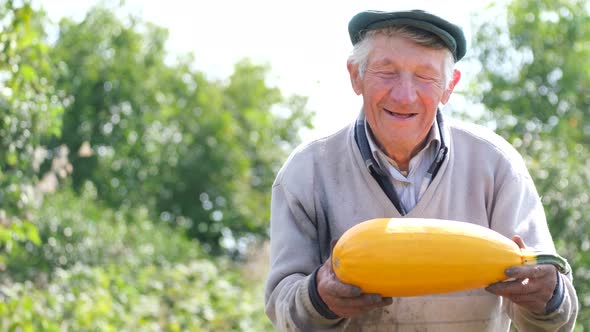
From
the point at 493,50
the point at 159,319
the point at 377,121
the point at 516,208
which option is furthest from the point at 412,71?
the point at 493,50

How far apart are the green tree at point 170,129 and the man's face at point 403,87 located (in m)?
19.1

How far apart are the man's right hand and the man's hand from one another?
334 millimetres

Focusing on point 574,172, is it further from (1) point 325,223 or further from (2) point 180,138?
(2) point 180,138

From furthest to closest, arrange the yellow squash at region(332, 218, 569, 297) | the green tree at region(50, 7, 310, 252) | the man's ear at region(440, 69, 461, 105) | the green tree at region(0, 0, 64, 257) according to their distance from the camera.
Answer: the green tree at region(50, 7, 310, 252)
the green tree at region(0, 0, 64, 257)
the man's ear at region(440, 69, 461, 105)
the yellow squash at region(332, 218, 569, 297)

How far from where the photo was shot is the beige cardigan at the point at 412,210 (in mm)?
3404

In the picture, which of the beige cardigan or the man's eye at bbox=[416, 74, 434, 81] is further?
the beige cardigan

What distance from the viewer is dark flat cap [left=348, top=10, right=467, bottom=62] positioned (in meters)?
3.29

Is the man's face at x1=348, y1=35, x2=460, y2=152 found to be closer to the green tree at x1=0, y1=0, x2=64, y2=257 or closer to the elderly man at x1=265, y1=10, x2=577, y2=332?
the elderly man at x1=265, y1=10, x2=577, y2=332

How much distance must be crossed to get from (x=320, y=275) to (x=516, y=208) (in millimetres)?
714

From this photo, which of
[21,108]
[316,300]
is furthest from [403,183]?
[21,108]

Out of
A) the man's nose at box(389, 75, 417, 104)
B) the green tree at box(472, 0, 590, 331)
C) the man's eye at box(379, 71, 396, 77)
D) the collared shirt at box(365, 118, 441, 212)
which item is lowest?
the green tree at box(472, 0, 590, 331)

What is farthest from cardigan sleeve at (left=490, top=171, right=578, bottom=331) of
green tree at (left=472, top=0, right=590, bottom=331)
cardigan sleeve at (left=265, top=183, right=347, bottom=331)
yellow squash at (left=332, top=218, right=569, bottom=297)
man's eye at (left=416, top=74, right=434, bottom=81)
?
green tree at (left=472, top=0, right=590, bottom=331)

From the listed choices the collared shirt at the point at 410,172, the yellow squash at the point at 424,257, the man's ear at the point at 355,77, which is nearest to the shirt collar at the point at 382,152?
the collared shirt at the point at 410,172

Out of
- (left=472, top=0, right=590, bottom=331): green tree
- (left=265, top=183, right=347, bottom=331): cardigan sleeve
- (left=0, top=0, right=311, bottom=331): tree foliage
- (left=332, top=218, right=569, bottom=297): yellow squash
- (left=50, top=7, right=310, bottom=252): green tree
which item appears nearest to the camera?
(left=332, top=218, right=569, bottom=297): yellow squash
